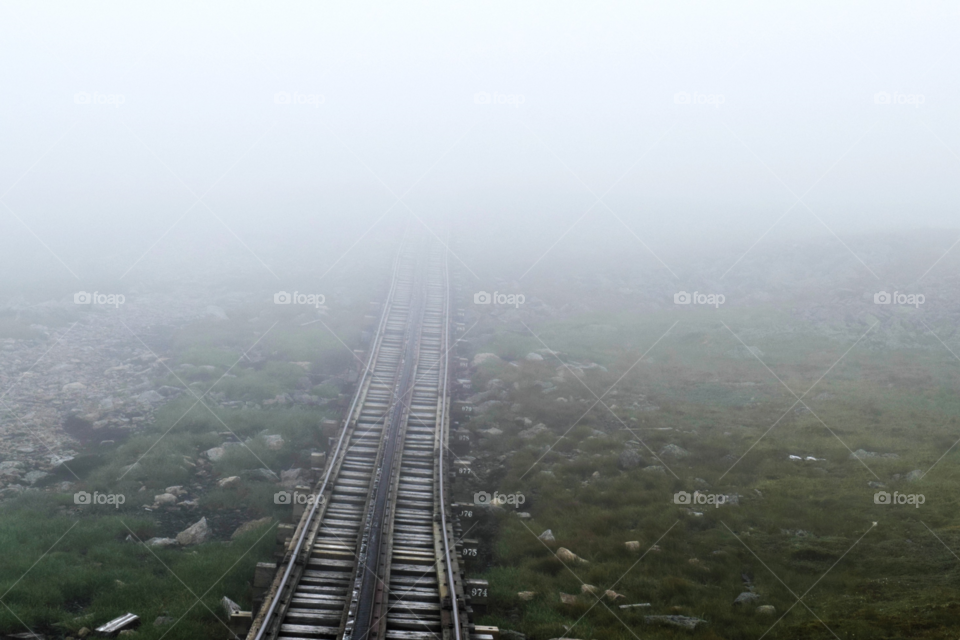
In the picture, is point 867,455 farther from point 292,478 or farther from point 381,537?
point 292,478

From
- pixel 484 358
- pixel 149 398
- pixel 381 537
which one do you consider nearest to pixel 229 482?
pixel 381 537

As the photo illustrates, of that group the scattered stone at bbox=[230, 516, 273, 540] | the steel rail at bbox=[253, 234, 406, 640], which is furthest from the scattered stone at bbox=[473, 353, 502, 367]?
the scattered stone at bbox=[230, 516, 273, 540]

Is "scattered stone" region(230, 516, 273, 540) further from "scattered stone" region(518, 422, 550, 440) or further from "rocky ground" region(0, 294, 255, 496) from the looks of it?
"scattered stone" region(518, 422, 550, 440)

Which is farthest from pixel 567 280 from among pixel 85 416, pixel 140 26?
pixel 140 26

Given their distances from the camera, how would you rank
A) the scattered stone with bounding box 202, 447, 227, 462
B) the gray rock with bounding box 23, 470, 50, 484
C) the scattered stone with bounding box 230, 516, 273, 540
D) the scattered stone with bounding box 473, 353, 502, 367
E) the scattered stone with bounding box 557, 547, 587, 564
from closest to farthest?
1. the scattered stone with bounding box 557, 547, 587, 564
2. the scattered stone with bounding box 230, 516, 273, 540
3. the gray rock with bounding box 23, 470, 50, 484
4. the scattered stone with bounding box 202, 447, 227, 462
5. the scattered stone with bounding box 473, 353, 502, 367

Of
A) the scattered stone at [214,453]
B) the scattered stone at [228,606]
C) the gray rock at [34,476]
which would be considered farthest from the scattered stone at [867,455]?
the gray rock at [34,476]

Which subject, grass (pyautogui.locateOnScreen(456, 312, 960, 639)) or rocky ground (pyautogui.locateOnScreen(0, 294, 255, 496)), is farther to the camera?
rocky ground (pyautogui.locateOnScreen(0, 294, 255, 496))
